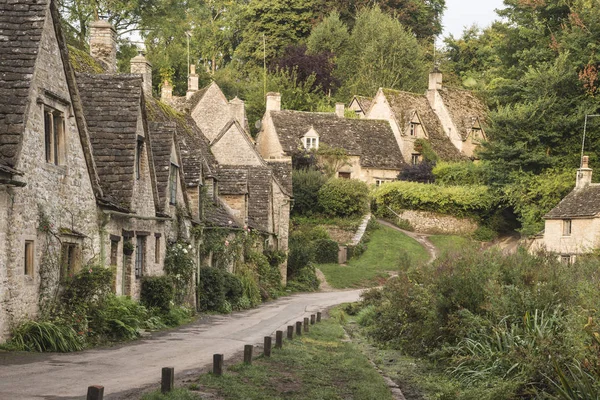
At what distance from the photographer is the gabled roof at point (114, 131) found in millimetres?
23656

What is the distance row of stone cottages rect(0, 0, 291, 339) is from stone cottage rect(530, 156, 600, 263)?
2257 cm

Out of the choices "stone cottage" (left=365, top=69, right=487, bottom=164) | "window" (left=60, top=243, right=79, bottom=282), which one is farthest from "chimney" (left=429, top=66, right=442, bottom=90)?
"window" (left=60, top=243, right=79, bottom=282)

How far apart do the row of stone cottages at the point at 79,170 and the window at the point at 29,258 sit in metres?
0.02

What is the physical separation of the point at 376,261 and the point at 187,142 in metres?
22.9

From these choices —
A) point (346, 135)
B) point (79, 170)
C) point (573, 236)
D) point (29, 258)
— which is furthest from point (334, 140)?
point (29, 258)

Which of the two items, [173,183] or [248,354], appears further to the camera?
[173,183]

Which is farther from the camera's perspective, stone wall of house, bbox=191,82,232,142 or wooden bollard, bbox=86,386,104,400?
stone wall of house, bbox=191,82,232,142

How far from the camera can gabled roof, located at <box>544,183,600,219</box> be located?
5028 cm

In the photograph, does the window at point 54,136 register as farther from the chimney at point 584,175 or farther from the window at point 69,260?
the chimney at point 584,175

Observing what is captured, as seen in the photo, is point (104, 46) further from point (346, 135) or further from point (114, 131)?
point (346, 135)

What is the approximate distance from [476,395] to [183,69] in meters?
67.3

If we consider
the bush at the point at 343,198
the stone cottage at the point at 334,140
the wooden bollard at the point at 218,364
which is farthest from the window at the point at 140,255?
the stone cottage at the point at 334,140

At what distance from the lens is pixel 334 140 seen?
7238 centimetres

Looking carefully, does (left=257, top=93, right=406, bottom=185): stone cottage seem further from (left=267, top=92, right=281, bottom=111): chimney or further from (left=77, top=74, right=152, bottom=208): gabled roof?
(left=77, top=74, right=152, bottom=208): gabled roof
